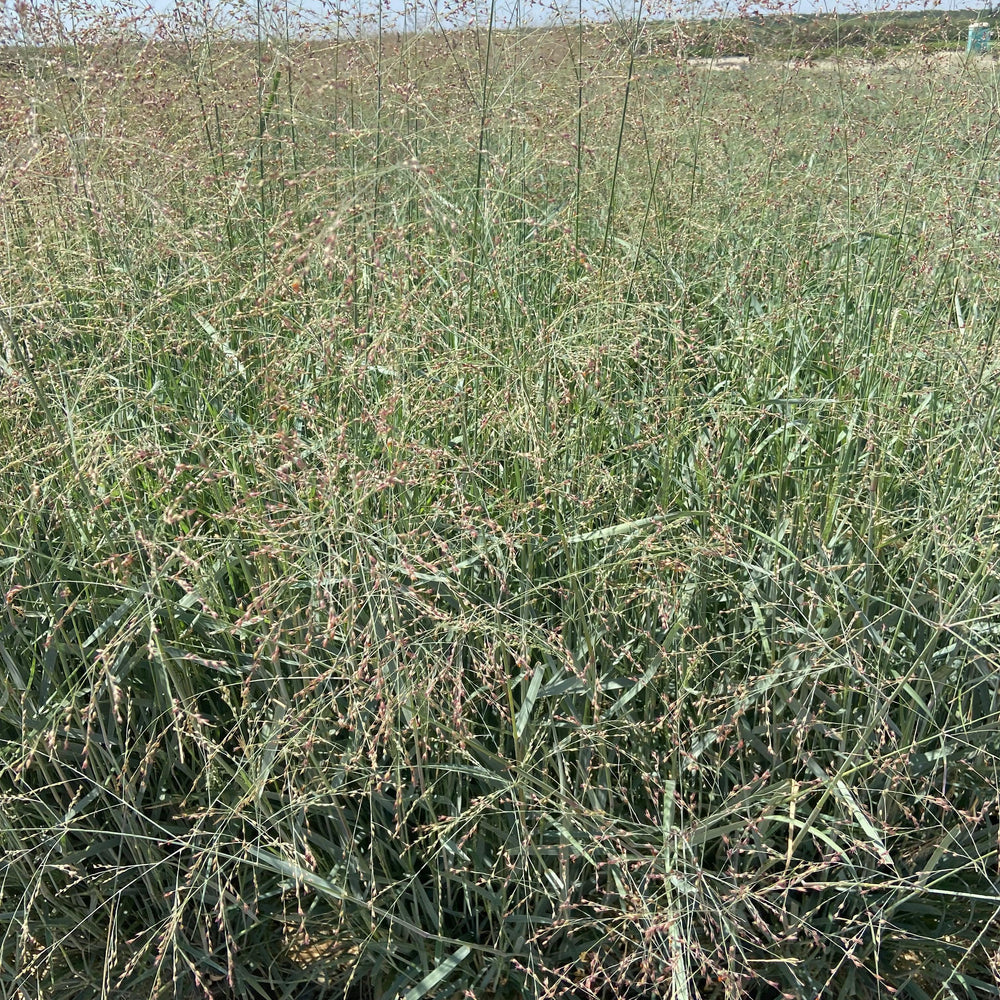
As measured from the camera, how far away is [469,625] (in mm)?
1291

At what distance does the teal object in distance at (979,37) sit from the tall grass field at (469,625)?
2.36 feet

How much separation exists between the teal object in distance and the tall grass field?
2.36ft

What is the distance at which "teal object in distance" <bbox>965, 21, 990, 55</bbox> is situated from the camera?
2797mm

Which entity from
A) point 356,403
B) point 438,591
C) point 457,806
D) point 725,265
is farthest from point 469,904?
point 725,265

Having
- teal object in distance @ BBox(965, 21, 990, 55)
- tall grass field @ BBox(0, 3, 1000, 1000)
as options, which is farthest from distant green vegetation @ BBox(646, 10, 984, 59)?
tall grass field @ BBox(0, 3, 1000, 1000)

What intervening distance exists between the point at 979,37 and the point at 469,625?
298 centimetres

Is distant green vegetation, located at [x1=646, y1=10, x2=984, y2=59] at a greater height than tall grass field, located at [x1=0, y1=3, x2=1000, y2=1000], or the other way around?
distant green vegetation, located at [x1=646, y1=10, x2=984, y2=59]

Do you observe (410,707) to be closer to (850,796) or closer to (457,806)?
(457,806)

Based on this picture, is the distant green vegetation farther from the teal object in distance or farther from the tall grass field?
the tall grass field

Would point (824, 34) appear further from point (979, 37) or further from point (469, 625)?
point (469, 625)

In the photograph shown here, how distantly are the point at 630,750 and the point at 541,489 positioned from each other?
51 cm

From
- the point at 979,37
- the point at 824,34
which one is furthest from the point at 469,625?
the point at 979,37

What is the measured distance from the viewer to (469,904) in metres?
1.56

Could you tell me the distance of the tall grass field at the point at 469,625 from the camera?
143 centimetres
